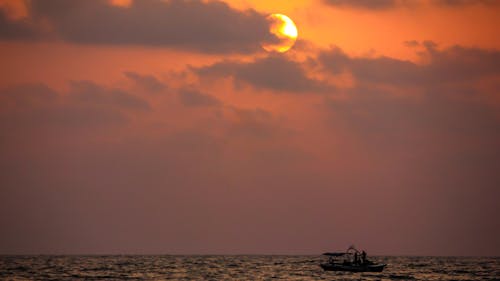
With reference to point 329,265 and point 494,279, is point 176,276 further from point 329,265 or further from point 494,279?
point 494,279

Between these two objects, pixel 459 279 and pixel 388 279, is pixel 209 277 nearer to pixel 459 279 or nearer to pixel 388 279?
pixel 388 279

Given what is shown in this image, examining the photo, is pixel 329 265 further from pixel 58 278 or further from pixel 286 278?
pixel 58 278

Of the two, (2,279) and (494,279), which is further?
(494,279)

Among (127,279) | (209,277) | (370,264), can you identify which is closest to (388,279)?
(370,264)

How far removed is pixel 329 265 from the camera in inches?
5212

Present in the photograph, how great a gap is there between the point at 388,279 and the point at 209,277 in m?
27.9

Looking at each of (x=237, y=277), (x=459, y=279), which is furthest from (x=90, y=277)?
(x=459, y=279)

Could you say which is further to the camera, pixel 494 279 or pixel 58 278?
pixel 494 279

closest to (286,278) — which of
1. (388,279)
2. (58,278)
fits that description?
(388,279)

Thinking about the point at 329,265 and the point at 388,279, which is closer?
the point at 388,279

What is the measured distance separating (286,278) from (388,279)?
51.8 feet

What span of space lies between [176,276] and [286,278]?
59.7 feet

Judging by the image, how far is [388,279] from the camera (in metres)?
124

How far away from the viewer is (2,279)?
119 m
